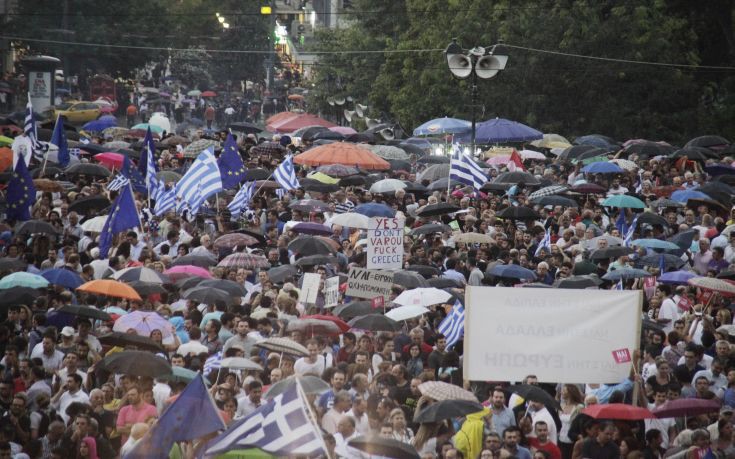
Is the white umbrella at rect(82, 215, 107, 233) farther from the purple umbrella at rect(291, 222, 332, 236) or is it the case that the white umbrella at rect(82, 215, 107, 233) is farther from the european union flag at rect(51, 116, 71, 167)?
the european union flag at rect(51, 116, 71, 167)

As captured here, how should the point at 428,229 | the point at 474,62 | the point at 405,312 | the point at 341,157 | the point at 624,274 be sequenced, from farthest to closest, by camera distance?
the point at 341,157 → the point at 474,62 → the point at 428,229 → the point at 624,274 → the point at 405,312

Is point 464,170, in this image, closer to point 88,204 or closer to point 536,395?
point 88,204

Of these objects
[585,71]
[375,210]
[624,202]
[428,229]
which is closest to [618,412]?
[428,229]

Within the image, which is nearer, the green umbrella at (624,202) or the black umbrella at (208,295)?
the black umbrella at (208,295)

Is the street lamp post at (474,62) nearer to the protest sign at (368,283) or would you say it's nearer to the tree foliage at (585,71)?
Answer: the protest sign at (368,283)

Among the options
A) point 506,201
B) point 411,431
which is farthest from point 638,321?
point 506,201

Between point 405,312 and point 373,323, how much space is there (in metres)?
0.73

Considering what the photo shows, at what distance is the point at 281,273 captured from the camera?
19.4 m

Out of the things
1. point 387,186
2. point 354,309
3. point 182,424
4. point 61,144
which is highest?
point 182,424

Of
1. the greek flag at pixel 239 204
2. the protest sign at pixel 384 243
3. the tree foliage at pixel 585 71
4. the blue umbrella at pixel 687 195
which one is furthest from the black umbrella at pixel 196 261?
the tree foliage at pixel 585 71

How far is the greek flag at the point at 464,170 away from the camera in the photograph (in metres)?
25.8

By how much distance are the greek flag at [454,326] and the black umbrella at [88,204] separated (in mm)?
9287

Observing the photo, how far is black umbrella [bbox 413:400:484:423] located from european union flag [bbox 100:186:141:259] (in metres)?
9.02

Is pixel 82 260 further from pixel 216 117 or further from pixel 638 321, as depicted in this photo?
pixel 216 117
